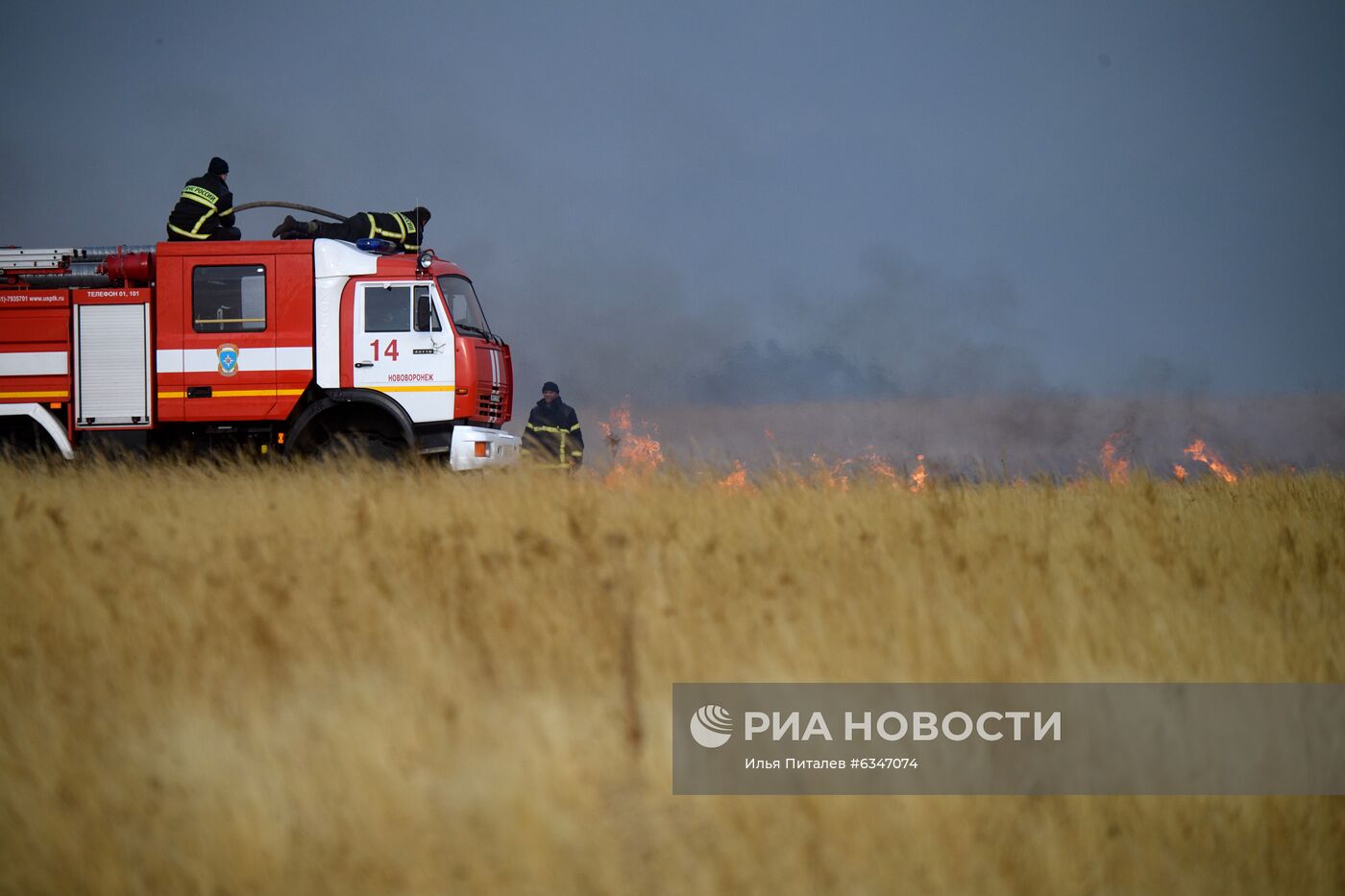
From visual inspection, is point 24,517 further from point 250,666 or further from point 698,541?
point 698,541

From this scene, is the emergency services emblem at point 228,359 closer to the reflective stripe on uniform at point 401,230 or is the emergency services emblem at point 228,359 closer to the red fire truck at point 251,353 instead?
the red fire truck at point 251,353

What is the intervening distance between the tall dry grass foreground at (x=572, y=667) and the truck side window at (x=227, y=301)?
4822 mm

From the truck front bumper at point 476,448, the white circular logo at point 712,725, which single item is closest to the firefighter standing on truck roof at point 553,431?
the truck front bumper at point 476,448

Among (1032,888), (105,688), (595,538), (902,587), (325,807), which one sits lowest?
(1032,888)

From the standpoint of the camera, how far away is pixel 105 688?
4770mm

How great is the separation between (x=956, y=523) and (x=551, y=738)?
4.53m

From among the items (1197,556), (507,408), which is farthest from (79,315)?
(1197,556)

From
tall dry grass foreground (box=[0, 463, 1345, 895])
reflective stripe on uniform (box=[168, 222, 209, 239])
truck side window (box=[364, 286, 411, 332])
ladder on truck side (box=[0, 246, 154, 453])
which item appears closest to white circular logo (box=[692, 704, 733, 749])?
tall dry grass foreground (box=[0, 463, 1345, 895])

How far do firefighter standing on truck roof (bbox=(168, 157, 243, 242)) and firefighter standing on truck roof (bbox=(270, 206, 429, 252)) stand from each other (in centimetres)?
63

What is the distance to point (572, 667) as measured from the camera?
5.01 metres

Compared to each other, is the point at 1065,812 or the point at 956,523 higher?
the point at 956,523

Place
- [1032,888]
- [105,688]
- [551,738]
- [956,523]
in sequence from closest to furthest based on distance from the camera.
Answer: [1032,888] → [551,738] → [105,688] → [956,523]

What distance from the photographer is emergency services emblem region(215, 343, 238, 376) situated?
1310cm

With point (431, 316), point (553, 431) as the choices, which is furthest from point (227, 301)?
point (553, 431)
